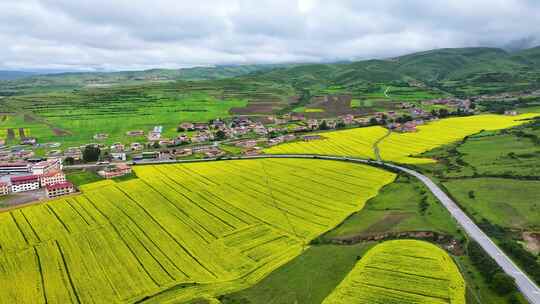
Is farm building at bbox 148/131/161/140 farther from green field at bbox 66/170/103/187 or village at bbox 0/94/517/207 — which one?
→ green field at bbox 66/170/103/187

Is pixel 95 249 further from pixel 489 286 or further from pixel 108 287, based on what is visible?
pixel 489 286

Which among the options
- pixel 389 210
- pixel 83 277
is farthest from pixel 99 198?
pixel 389 210

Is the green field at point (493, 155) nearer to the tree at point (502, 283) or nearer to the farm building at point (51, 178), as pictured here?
the tree at point (502, 283)

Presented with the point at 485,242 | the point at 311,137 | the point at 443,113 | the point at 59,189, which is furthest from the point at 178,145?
the point at 443,113

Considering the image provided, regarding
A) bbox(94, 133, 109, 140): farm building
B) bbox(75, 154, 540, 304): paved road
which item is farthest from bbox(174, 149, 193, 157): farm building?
bbox(75, 154, 540, 304): paved road

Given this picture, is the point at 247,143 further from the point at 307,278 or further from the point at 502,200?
the point at 307,278
